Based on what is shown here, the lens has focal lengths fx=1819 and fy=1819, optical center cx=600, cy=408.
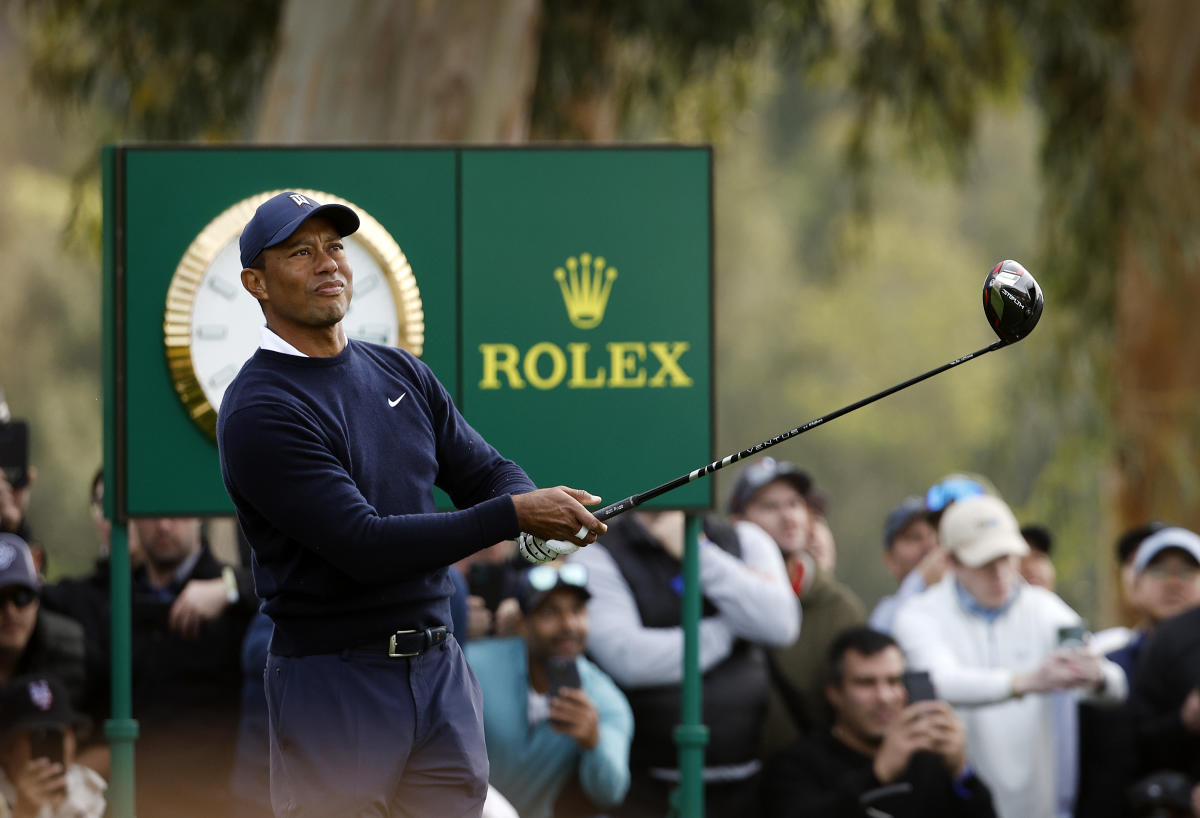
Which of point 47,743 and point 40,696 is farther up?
point 40,696

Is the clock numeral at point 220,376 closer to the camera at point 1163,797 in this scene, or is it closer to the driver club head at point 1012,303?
the driver club head at point 1012,303

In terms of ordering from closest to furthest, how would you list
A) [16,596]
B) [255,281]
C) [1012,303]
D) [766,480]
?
[255,281] → [1012,303] → [16,596] → [766,480]

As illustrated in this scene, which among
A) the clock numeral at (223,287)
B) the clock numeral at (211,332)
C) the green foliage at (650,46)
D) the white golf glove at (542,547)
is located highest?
the green foliage at (650,46)

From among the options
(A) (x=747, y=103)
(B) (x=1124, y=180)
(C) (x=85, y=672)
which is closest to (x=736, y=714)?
(C) (x=85, y=672)

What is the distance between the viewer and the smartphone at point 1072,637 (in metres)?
5.65

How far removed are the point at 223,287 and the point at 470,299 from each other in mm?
651

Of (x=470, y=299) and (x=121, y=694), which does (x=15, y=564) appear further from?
(x=470, y=299)

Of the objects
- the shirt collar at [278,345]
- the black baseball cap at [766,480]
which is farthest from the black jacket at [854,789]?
the shirt collar at [278,345]

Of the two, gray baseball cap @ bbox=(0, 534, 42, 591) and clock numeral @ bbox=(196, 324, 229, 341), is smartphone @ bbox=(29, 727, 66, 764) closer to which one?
gray baseball cap @ bbox=(0, 534, 42, 591)

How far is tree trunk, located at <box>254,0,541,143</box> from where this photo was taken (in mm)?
7480

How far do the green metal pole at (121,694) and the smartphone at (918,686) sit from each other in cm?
231

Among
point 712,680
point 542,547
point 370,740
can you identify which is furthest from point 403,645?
point 712,680

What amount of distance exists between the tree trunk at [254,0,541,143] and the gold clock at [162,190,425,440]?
2.66 meters

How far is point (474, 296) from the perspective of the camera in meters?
4.89
